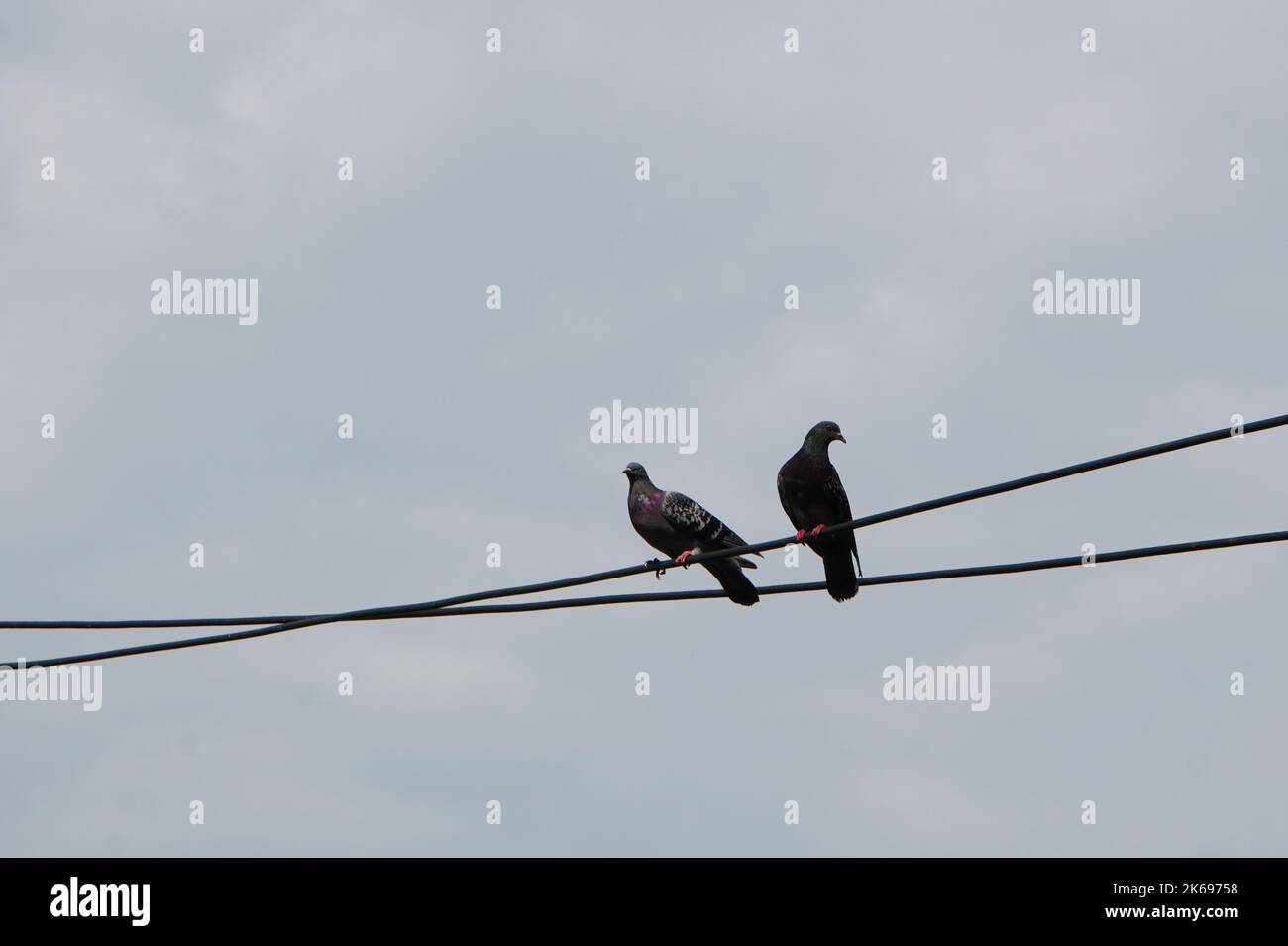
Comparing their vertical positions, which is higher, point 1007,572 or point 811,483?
point 811,483

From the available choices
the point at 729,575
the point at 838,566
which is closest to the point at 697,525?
the point at 729,575

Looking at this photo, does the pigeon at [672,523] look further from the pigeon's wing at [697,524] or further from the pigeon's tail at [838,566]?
the pigeon's tail at [838,566]

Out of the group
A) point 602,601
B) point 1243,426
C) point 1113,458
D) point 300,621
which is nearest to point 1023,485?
point 1113,458

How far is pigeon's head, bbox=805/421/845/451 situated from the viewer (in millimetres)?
13023

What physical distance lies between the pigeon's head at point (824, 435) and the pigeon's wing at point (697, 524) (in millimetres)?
1177

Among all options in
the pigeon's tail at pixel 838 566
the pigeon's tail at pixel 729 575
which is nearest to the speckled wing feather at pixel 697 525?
the pigeon's tail at pixel 729 575

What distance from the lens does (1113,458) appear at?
6984 millimetres

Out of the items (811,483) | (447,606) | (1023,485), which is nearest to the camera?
(1023,485)

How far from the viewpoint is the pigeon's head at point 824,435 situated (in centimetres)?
1302

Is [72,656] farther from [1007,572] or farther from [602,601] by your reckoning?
[1007,572]

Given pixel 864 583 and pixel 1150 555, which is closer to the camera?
pixel 1150 555

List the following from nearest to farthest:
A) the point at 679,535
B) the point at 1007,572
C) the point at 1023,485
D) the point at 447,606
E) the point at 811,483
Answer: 1. the point at 1023,485
2. the point at 1007,572
3. the point at 447,606
4. the point at 811,483
5. the point at 679,535
